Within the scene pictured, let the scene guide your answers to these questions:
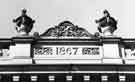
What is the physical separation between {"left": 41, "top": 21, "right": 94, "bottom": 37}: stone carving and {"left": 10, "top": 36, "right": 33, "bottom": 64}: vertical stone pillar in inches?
45.7

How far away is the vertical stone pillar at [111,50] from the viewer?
17.8 m

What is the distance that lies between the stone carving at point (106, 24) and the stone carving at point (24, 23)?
156 inches

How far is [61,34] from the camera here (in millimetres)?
18906

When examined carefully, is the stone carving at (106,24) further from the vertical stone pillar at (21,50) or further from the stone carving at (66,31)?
the vertical stone pillar at (21,50)

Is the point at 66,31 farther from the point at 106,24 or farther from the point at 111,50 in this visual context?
the point at 111,50

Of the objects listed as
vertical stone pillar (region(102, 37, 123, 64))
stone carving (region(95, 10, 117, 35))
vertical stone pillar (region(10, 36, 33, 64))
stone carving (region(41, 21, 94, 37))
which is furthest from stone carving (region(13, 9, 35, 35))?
vertical stone pillar (region(102, 37, 123, 64))

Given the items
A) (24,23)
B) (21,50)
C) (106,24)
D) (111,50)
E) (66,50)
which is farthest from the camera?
(106,24)

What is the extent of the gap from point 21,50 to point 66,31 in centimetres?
287

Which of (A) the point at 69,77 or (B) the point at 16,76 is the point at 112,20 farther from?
(B) the point at 16,76

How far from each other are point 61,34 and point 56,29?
0.45m

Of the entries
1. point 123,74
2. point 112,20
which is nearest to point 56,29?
point 112,20

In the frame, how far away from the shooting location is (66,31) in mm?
19047

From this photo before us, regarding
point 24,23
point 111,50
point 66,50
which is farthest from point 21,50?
point 111,50

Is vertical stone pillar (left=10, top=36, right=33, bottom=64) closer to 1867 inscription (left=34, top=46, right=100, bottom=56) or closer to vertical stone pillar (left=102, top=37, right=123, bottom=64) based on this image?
1867 inscription (left=34, top=46, right=100, bottom=56)
